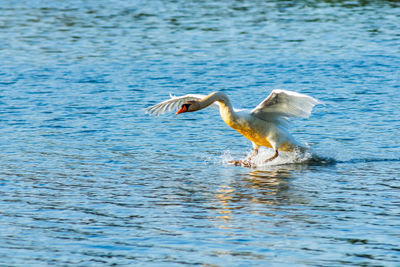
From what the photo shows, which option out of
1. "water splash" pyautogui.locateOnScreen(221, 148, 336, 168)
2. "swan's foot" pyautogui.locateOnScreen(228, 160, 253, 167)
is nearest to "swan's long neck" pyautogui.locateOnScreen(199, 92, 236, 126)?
"swan's foot" pyautogui.locateOnScreen(228, 160, 253, 167)

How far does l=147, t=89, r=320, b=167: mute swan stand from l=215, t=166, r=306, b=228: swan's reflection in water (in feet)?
2.26

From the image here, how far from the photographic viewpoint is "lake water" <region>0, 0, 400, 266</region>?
9.81 meters

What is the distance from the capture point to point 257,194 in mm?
12438

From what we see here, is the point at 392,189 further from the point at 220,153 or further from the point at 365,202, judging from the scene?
the point at 220,153

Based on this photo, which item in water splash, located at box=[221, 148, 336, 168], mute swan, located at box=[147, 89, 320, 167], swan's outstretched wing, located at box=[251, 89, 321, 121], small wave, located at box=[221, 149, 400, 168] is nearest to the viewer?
swan's outstretched wing, located at box=[251, 89, 321, 121]

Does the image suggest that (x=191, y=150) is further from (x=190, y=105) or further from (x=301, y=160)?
(x=301, y=160)

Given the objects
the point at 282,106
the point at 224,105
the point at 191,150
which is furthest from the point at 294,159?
the point at 191,150

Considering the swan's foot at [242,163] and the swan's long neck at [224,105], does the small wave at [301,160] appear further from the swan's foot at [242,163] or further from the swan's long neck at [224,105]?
the swan's long neck at [224,105]

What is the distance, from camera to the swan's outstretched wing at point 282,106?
14.1 metres

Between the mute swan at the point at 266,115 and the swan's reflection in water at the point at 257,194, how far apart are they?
69 centimetres

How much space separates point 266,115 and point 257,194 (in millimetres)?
2792

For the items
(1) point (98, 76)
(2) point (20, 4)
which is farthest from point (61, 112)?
(2) point (20, 4)

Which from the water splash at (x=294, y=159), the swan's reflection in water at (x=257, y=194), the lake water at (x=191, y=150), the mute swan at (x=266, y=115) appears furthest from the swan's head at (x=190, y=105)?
the swan's reflection in water at (x=257, y=194)

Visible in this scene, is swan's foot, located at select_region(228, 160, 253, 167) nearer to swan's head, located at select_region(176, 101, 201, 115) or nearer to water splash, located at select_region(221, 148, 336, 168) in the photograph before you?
water splash, located at select_region(221, 148, 336, 168)
